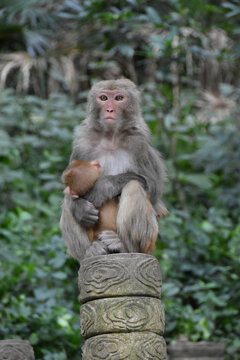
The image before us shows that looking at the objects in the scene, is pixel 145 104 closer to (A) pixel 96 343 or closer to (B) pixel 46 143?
(B) pixel 46 143

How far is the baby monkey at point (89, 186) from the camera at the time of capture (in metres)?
4.19

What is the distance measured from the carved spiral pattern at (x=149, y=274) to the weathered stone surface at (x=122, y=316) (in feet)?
0.30

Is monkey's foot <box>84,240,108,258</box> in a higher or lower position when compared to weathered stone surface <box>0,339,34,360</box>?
higher

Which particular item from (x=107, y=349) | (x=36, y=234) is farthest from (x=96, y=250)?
(x=36, y=234)

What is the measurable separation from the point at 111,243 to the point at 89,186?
43 cm

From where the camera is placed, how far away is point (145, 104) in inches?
353

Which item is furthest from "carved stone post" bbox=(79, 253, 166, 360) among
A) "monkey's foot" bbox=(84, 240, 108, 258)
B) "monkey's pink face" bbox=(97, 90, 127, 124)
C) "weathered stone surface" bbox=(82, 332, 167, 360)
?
"monkey's pink face" bbox=(97, 90, 127, 124)

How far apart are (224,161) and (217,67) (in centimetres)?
290

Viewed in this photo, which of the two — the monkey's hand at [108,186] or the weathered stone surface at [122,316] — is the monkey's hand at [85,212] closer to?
the monkey's hand at [108,186]

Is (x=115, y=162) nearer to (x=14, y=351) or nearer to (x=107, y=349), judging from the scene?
(x=107, y=349)

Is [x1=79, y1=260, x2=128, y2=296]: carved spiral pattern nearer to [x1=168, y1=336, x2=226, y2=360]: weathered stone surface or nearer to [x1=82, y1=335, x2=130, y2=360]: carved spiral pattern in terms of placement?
[x1=82, y1=335, x2=130, y2=360]: carved spiral pattern

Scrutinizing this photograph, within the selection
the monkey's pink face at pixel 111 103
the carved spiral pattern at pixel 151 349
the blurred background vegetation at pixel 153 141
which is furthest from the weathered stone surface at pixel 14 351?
the monkey's pink face at pixel 111 103

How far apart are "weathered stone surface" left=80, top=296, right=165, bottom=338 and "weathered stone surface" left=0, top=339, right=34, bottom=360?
0.64 metres

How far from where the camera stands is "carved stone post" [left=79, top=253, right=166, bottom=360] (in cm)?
371
